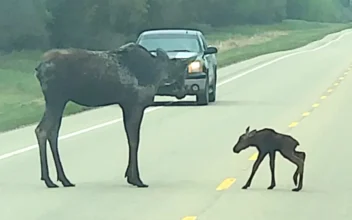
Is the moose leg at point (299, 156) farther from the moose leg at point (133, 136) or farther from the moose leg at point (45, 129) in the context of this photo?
the moose leg at point (45, 129)

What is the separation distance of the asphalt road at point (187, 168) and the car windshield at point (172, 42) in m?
1.49

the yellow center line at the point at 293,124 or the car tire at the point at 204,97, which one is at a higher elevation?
the yellow center line at the point at 293,124

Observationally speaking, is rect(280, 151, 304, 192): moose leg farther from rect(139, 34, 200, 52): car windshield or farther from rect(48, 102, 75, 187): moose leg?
rect(139, 34, 200, 52): car windshield

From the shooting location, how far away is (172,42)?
85.5 feet

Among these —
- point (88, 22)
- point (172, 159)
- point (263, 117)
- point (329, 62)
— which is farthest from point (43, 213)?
point (88, 22)

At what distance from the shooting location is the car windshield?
2580 centimetres

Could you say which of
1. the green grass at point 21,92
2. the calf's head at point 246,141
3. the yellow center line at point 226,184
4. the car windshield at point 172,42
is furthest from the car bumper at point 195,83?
the calf's head at point 246,141

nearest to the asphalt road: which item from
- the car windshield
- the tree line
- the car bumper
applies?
the car bumper

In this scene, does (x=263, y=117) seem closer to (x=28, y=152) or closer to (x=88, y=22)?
(x=28, y=152)

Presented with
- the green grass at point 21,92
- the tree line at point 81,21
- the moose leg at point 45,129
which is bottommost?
the tree line at point 81,21

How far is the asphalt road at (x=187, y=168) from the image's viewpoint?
10492 millimetres

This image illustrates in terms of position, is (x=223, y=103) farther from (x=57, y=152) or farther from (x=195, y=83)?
(x=57, y=152)

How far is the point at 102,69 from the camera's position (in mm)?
12188

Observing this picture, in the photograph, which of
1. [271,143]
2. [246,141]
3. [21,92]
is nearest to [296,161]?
[271,143]
